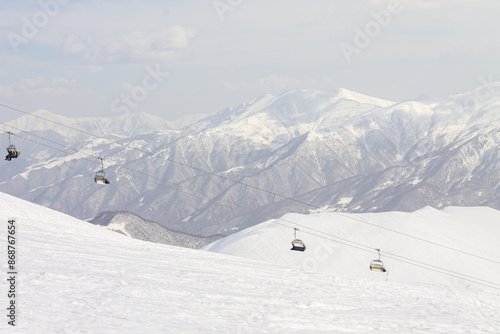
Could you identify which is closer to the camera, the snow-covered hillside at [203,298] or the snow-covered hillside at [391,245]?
the snow-covered hillside at [203,298]

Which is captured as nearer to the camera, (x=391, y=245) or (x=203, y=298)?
(x=203, y=298)

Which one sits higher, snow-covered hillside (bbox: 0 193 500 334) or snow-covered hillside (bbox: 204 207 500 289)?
snow-covered hillside (bbox: 204 207 500 289)

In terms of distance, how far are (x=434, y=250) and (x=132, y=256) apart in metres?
95.7

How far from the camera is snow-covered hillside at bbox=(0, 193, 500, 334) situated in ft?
83.4

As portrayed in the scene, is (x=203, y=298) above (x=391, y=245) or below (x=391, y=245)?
below

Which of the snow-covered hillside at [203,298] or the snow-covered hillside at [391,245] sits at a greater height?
the snow-covered hillside at [391,245]

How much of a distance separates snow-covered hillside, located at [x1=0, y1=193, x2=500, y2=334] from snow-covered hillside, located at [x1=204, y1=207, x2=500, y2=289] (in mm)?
67510

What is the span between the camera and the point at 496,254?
419ft

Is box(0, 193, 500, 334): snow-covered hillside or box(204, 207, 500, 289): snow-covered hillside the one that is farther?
box(204, 207, 500, 289): snow-covered hillside

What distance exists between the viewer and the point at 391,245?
126m

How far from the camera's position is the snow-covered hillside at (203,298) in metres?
25.4

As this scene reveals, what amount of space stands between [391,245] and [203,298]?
101 metres

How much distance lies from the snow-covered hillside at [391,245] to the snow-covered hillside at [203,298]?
6751cm

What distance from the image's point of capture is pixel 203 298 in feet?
101
